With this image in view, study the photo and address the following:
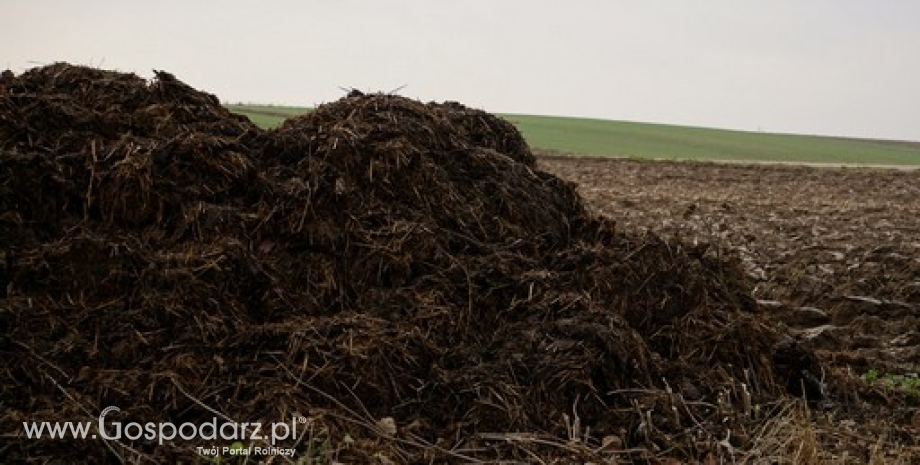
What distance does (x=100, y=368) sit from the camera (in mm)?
4168

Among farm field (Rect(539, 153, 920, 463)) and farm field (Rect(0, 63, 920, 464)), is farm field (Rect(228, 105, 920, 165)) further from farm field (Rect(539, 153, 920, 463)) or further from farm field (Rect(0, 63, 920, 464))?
farm field (Rect(0, 63, 920, 464))

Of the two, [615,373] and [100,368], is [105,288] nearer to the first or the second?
[100,368]

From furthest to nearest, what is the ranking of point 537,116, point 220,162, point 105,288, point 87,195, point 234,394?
point 537,116 < point 220,162 < point 87,195 < point 105,288 < point 234,394

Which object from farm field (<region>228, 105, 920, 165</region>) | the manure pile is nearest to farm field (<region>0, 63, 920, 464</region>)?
the manure pile

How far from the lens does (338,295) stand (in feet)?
15.7

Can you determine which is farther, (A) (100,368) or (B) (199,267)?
(B) (199,267)

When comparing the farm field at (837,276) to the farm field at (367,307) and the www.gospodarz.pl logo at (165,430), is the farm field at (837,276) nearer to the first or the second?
the farm field at (367,307)

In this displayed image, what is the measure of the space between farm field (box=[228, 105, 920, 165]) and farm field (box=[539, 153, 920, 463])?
23.8 metres

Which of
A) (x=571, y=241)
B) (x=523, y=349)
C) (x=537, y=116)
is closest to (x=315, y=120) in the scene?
(x=571, y=241)

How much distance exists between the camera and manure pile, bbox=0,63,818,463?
4.13 metres

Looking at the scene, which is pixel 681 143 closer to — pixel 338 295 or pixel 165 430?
pixel 338 295

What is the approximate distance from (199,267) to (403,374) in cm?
106

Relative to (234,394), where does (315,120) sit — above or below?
above

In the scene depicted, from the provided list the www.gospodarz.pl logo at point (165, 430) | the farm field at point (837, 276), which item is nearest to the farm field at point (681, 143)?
the farm field at point (837, 276)
